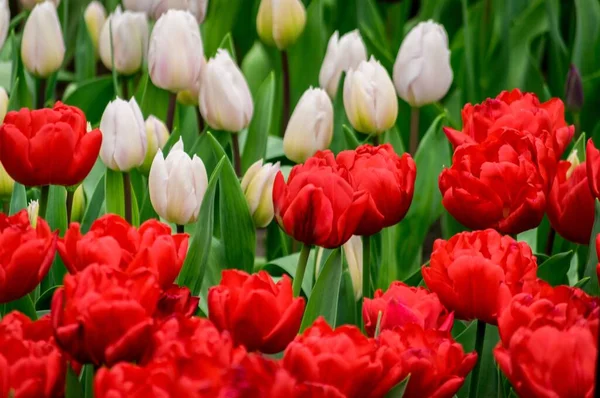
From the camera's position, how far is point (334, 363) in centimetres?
70

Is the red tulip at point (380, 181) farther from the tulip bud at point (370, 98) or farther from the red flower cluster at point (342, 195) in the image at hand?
the tulip bud at point (370, 98)

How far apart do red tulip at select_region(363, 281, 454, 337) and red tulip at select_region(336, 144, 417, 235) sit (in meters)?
0.13

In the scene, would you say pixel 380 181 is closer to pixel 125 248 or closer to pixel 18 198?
pixel 125 248

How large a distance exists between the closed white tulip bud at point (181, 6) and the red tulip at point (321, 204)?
0.79 m

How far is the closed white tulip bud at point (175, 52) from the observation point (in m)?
1.46

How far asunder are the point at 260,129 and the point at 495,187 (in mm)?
681

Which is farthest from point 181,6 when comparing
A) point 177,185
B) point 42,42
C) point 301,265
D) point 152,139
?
point 301,265

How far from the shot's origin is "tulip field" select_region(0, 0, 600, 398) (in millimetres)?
718

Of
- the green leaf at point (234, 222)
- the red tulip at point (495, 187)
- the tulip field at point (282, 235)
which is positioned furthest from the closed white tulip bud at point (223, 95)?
the red tulip at point (495, 187)

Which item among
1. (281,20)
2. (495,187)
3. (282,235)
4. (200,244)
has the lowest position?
(282,235)

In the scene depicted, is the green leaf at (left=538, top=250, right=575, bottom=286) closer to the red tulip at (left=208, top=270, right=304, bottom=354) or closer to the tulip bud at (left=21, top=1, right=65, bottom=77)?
the red tulip at (left=208, top=270, right=304, bottom=354)

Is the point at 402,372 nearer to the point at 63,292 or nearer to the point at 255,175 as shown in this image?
the point at 63,292

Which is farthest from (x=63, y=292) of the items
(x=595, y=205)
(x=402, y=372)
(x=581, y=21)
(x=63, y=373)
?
(x=581, y=21)

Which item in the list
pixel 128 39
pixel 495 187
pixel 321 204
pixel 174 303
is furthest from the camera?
pixel 128 39
